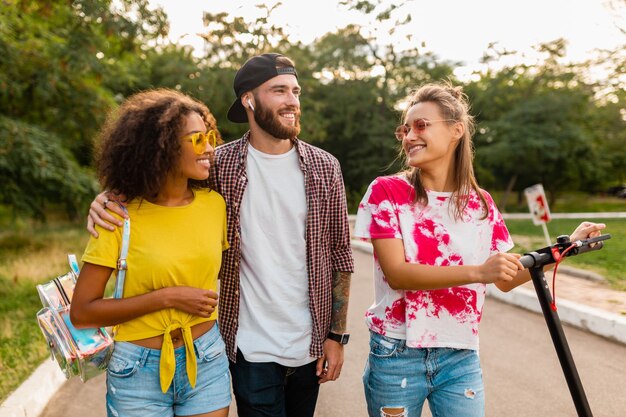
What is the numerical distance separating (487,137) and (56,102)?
84.9ft

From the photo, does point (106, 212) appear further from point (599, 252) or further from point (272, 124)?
point (599, 252)

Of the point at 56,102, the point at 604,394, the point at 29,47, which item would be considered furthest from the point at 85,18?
the point at 604,394

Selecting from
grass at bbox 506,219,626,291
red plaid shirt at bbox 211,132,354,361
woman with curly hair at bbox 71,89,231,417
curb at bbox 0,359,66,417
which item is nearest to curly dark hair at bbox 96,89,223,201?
woman with curly hair at bbox 71,89,231,417

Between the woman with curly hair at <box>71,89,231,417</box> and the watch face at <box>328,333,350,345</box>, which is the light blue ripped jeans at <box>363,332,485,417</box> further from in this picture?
the woman with curly hair at <box>71,89,231,417</box>

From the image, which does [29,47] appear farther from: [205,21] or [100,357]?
[205,21]

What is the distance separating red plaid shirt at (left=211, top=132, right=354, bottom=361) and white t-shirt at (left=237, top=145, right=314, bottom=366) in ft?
0.13

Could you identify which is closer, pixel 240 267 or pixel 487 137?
pixel 240 267

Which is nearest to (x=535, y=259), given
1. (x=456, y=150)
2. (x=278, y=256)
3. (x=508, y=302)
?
(x=456, y=150)

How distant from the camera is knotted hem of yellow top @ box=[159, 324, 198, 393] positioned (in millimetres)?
2264

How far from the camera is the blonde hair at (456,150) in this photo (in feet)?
8.27

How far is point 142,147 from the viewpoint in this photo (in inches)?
91.1

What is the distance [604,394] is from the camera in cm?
459

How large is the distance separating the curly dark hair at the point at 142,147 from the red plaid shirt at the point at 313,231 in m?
0.38

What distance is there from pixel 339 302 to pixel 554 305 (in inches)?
39.3
